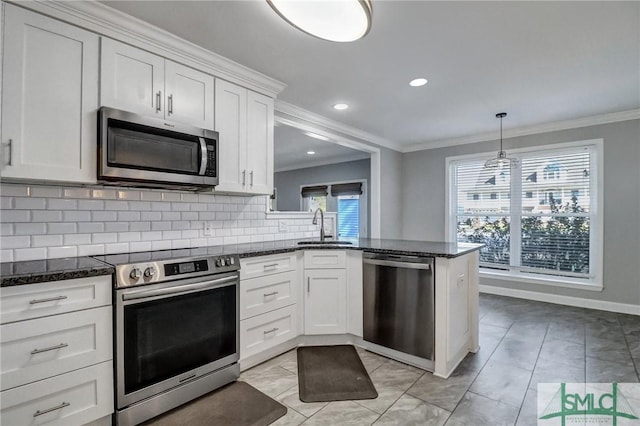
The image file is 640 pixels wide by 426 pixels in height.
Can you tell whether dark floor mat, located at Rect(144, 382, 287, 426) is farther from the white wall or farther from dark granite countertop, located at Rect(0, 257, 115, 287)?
the white wall

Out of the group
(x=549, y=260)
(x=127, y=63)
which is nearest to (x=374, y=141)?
(x=549, y=260)

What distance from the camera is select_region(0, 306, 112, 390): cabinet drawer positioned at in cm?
137

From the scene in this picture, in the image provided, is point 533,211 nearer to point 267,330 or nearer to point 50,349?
point 267,330

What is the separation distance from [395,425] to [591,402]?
1351 mm

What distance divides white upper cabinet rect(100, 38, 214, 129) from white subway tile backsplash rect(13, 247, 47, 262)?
99 cm

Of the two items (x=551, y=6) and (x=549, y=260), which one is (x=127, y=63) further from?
(x=549, y=260)

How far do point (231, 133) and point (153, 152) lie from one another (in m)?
0.70

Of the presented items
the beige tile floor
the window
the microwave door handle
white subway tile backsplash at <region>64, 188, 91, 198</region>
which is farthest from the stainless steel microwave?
the window

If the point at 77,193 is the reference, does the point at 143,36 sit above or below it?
above

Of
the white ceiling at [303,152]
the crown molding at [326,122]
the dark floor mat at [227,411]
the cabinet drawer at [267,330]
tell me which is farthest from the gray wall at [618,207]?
the dark floor mat at [227,411]

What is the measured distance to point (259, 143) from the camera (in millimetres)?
2818

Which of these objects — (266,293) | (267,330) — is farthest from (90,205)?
(267,330)

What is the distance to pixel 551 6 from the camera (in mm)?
1857

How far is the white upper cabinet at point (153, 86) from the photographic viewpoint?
193 centimetres
